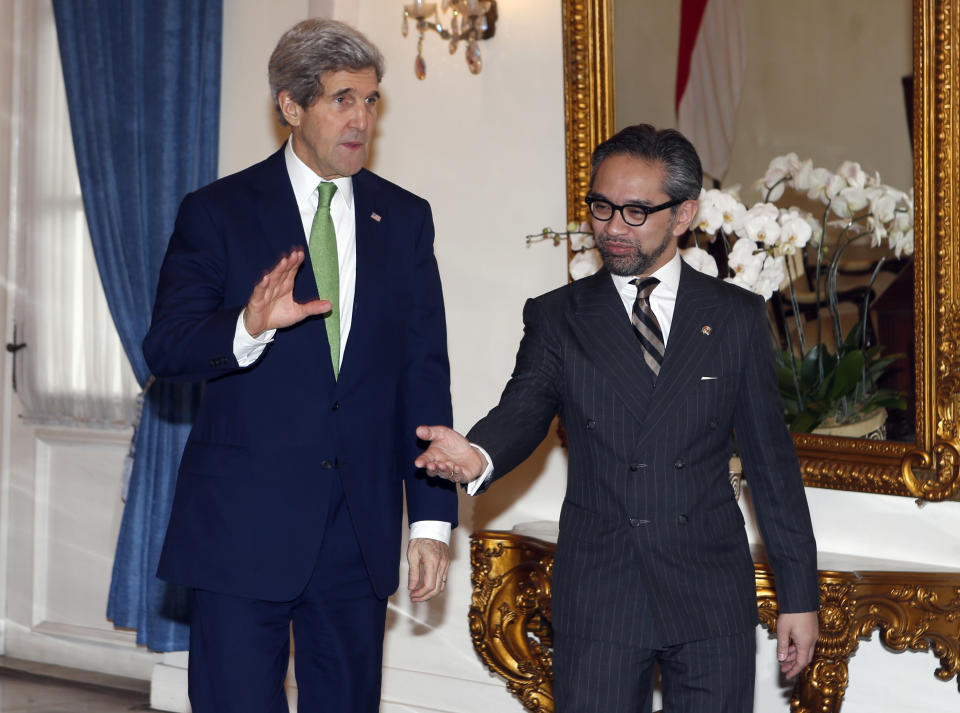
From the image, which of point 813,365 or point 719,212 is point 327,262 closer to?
point 719,212

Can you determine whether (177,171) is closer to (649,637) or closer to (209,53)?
(209,53)

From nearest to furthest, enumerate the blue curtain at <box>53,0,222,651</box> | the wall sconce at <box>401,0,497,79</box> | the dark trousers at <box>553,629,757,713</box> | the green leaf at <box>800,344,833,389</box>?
the dark trousers at <box>553,629,757,713</box>
the green leaf at <box>800,344,833,389</box>
the wall sconce at <box>401,0,497,79</box>
the blue curtain at <box>53,0,222,651</box>

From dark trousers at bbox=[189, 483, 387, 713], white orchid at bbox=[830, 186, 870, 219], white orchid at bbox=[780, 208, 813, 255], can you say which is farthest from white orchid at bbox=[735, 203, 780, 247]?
dark trousers at bbox=[189, 483, 387, 713]

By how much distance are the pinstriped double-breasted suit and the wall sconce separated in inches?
72.2

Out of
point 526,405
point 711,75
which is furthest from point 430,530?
point 711,75

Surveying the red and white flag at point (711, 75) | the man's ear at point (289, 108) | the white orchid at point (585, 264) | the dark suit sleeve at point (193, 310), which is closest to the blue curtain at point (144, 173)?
the white orchid at point (585, 264)

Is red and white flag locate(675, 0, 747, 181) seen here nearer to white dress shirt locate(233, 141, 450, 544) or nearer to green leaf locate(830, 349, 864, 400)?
green leaf locate(830, 349, 864, 400)

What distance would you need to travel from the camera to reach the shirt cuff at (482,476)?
2.39 meters

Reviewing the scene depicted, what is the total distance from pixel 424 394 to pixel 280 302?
1.69ft

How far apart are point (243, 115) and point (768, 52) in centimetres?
213

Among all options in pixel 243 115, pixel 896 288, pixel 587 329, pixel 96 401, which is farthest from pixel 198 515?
pixel 96 401

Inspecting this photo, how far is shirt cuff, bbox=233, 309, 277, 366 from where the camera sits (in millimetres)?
2195

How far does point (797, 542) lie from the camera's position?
2402 mm

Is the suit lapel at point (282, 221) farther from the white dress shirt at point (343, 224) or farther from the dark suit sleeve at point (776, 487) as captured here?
the dark suit sleeve at point (776, 487)
